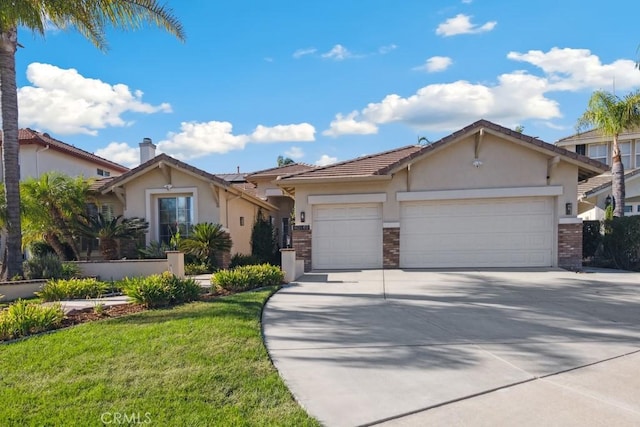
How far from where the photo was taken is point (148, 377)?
3951mm

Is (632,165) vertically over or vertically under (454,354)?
over

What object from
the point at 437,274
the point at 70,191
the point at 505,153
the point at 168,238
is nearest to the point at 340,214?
the point at 437,274

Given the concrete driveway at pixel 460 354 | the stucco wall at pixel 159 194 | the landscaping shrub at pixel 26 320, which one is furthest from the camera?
the stucco wall at pixel 159 194

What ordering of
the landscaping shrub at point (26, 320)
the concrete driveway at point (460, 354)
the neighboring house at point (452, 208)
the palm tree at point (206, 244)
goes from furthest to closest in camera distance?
1. the palm tree at point (206, 244)
2. the neighboring house at point (452, 208)
3. the landscaping shrub at point (26, 320)
4. the concrete driveway at point (460, 354)

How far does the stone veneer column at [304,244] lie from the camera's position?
13156 millimetres

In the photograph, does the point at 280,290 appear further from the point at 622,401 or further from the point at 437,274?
the point at 622,401

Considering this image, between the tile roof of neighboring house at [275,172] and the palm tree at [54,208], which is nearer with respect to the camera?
the palm tree at [54,208]

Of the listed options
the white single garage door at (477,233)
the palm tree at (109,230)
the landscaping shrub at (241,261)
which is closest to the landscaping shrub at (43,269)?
the palm tree at (109,230)

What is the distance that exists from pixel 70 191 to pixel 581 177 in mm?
17702

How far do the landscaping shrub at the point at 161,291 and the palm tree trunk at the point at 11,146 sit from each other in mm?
5359

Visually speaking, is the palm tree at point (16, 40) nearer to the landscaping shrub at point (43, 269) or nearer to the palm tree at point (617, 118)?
the landscaping shrub at point (43, 269)

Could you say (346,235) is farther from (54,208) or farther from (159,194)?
(54,208)

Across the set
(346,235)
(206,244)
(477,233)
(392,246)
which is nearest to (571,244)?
(477,233)

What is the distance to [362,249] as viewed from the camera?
13.2m
